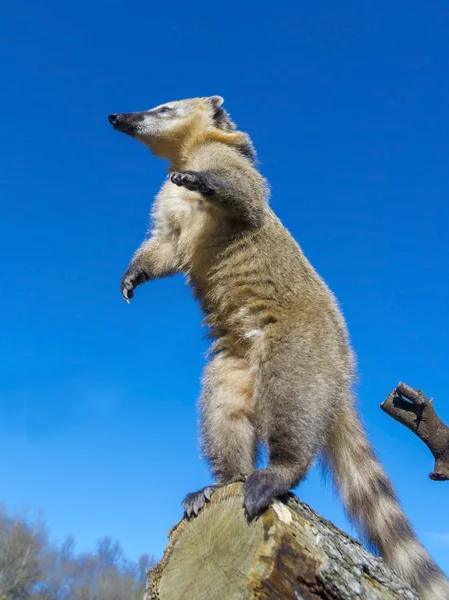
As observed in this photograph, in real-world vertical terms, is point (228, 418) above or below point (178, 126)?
below

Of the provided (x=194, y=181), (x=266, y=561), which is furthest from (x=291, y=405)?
(x=194, y=181)

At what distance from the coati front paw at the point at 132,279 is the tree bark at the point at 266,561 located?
3734 millimetres

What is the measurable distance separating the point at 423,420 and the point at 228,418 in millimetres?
1954

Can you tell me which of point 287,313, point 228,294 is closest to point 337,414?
point 287,313

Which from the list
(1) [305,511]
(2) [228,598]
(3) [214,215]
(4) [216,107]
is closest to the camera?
(2) [228,598]

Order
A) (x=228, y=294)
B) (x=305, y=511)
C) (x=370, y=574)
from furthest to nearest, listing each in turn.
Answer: (x=228, y=294) → (x=305, y=511) → (x=370, y=574)

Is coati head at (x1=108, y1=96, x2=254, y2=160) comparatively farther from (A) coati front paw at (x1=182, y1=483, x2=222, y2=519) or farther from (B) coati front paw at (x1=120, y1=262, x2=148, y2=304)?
(A) coati front paw at (x1=182, y1=483, x2=222, y2=519)

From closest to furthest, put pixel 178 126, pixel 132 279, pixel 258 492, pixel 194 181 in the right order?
pixel 258 492 < pixel 194 181 < pixel 132 279 < pixel 178 126

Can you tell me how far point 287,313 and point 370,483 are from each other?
6.27 feet

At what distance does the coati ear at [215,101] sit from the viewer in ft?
28.7

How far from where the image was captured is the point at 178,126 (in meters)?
8.26

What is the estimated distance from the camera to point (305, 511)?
14.1 feet

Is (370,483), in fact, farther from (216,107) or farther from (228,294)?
(216,107)

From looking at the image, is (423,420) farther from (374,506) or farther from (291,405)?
(291,405)
